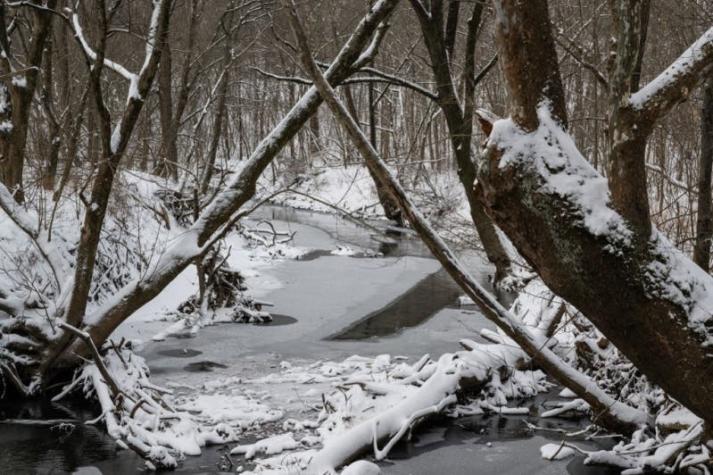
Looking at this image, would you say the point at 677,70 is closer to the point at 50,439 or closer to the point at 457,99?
the point at 50,439

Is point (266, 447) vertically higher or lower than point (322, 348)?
lower

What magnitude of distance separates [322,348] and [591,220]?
25.3 feet

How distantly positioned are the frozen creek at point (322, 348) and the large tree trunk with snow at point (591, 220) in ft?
11.2

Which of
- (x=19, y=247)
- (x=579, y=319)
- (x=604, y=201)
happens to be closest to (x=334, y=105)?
(x=604, y=201)

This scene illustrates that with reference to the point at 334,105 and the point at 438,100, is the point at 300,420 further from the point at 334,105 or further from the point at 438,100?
the point at 438,100

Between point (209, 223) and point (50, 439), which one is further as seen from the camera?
point (209, 223)

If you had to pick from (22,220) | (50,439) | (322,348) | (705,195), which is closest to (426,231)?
(705,195)

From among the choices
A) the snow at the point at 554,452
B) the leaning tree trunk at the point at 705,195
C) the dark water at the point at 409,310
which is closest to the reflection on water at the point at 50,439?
the snow at the point at 554,452

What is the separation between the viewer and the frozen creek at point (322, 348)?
7023 millimetres

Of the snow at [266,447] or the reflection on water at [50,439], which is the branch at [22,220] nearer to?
the reflection on water at [50,439]

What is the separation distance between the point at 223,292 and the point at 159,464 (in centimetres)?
676

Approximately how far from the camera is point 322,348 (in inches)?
435

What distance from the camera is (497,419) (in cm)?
837

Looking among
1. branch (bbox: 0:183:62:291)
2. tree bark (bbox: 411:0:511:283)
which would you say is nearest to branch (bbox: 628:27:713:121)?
branch (bbox: 0:183:62:291)
